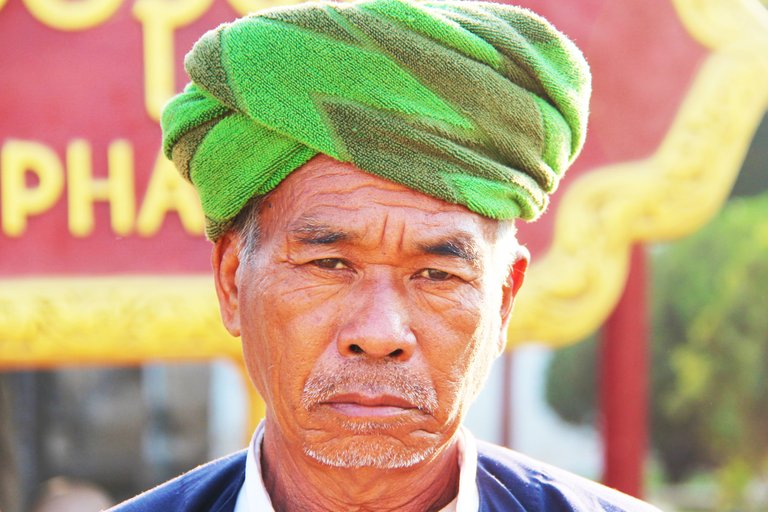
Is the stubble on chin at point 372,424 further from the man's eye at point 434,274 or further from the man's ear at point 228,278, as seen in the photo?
the man's ear at point 228,278

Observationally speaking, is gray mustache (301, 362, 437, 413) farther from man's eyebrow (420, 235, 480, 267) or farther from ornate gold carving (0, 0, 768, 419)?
ornate gold carving (0, 0, 768, 419)

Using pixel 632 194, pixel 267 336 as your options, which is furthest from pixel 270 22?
pixel 632 194

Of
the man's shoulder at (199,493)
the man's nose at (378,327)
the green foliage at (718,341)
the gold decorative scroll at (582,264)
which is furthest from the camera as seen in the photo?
the green foliage at (718,341)

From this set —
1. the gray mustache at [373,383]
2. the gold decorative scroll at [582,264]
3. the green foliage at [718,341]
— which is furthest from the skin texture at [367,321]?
the green foliage at [718,341]

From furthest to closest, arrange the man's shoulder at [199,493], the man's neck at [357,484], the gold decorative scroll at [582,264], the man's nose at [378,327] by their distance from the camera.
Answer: the gold decorative scroll at [582,264], the man's shoulder at [199,493], the man's neck at [357,484], the man's nose at [378,327]

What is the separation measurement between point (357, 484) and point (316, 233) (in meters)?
0.44

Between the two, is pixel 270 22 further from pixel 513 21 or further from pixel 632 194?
pixel 632 194

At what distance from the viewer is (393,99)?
1.71m

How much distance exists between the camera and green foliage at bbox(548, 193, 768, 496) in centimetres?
805

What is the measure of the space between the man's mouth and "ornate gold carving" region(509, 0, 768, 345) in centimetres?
179

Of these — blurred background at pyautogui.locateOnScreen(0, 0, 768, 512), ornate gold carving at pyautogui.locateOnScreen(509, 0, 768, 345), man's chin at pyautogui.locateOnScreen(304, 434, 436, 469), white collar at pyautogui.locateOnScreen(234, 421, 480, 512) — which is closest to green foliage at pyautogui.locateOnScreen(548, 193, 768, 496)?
blurred background at pyautogui.locateOnScreen(0, 0, 768, 512)

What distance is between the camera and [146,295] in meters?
3.38

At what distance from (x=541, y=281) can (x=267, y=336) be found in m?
1.81

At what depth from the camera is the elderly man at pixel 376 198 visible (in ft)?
5.60
